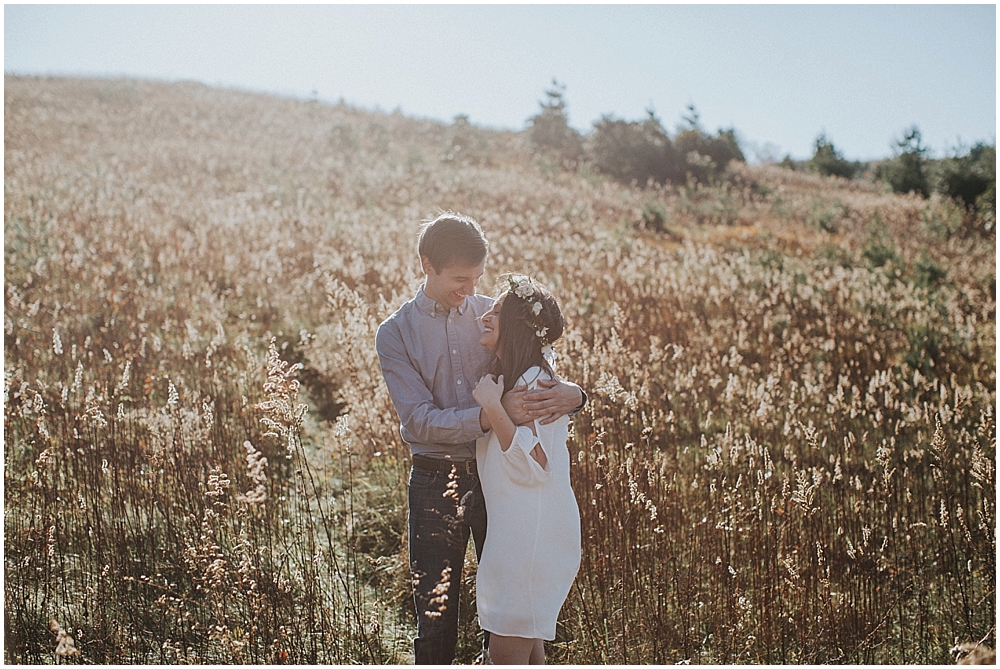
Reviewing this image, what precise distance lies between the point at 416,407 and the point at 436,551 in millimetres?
533

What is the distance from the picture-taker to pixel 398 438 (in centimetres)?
432

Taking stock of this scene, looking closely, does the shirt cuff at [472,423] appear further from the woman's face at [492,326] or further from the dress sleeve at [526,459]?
the woman's face at [492,326]

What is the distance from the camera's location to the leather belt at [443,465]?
8.51 ft

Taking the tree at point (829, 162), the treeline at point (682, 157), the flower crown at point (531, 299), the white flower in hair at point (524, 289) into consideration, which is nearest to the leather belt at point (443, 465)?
the flower crown at point (531, 299)


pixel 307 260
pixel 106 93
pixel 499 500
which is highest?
pixel 106 93

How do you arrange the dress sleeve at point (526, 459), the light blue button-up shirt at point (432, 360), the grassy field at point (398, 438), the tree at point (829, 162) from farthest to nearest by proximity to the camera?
the tree at point (829, 162) → the grassy field at point (398, 438) → the light blue button-up shirt at point (432, 360) → the dress sleeve at point (526, 459)

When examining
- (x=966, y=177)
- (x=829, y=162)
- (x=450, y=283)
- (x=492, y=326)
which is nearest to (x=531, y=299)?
(x=492, y=326)

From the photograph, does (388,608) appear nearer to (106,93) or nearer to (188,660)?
(188,660)

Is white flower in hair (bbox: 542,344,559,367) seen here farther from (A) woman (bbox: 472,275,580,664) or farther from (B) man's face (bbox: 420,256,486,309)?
(B) man's face (bbox: 420,256,486,309)

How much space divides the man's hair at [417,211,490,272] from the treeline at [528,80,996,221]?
16.4 meters

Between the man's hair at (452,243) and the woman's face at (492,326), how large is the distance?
19cm

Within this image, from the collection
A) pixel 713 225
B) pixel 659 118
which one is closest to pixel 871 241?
pixel 713 225

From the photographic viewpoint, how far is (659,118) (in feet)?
68.6

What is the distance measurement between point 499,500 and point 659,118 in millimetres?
20306
